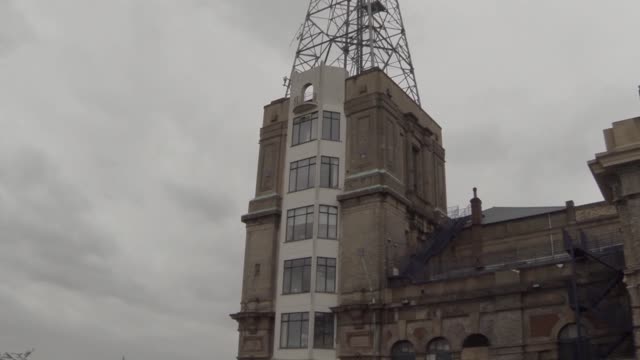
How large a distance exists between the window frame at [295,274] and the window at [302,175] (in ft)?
16.9

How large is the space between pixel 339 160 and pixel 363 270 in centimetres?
823

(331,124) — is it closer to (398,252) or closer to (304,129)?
(304,129)

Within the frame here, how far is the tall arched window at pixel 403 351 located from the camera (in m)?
35.6

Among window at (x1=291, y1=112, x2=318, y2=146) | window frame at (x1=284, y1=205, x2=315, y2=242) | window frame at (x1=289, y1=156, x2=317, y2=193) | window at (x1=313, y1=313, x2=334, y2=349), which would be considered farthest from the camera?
window at (x1=291, y1=112, x2=318, y2=146)

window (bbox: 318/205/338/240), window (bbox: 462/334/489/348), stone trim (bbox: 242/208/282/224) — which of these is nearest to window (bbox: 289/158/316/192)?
stone trim (bbox: 242/208/282/224)

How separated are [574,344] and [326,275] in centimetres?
1509

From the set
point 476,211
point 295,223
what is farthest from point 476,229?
point 295,223

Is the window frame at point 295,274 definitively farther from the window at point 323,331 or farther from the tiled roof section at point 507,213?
the tiled roof section at point 507,213

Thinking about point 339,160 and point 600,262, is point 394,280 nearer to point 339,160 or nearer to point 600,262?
point 339,160

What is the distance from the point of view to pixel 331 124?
4341cm

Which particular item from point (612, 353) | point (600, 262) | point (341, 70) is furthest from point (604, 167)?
point (341, 70)

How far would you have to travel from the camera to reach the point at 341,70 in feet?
149

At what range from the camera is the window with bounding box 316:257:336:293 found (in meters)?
38.9

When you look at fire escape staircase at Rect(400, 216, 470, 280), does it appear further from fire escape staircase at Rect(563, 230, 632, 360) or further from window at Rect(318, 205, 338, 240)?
fire escape staircase at Rect(563, 230, 632, 360)
